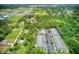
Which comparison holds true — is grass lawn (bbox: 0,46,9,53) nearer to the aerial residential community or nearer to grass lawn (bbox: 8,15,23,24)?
the aerial residential community

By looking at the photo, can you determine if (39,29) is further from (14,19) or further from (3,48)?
(3,48)

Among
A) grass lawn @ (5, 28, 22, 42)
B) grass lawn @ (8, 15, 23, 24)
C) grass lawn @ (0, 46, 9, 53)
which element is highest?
grass lawn @ (8, 15, 23, 24)

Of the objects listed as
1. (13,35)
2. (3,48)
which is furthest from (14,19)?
(3,48)

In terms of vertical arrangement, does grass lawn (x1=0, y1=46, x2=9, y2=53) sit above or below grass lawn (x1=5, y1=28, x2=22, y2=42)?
below

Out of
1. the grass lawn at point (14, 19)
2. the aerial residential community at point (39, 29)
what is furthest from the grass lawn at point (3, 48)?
the grass lawn at point (14, 19)

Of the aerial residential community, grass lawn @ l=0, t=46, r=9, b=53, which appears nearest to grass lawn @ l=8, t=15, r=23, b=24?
the aerial residential community
